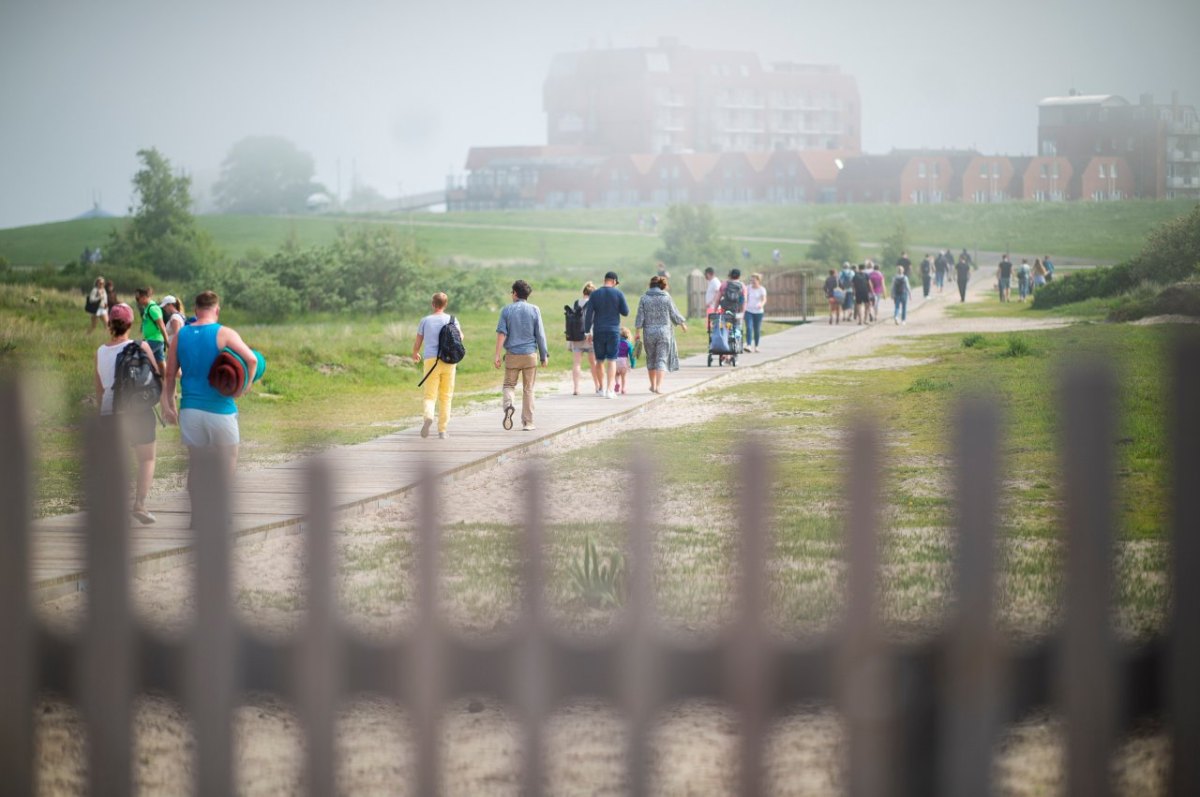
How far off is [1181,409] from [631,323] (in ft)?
136

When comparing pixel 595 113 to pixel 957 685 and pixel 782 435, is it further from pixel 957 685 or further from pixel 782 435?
pixel 957 685

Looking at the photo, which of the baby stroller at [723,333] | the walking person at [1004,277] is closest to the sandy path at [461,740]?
the baby stroller at [723,333]

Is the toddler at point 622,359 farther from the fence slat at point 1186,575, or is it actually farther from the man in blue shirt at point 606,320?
the fence slat at point 1186,575

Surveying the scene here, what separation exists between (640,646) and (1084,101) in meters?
133

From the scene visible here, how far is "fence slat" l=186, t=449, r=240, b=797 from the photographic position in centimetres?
262

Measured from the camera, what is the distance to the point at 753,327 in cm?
2997

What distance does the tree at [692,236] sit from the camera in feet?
285

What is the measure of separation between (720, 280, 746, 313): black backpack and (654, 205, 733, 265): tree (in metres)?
60.9

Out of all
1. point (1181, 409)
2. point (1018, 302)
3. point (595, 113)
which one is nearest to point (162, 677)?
point (1181, 409)

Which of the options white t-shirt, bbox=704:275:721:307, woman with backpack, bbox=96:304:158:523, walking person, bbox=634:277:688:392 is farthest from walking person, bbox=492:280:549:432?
white t-shirt, bbox=704:275:721:307

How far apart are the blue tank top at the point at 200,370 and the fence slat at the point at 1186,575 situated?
25.4 feet

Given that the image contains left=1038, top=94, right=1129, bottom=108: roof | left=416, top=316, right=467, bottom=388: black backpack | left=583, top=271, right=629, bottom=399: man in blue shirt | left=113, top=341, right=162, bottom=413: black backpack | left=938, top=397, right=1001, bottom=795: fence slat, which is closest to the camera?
left=938, top=397, right=1001, bottom=795: fence slat

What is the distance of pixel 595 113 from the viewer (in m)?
175

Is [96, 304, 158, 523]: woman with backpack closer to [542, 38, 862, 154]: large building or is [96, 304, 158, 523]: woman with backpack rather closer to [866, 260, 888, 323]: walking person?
[866, 260, 888, 323]: walking person
